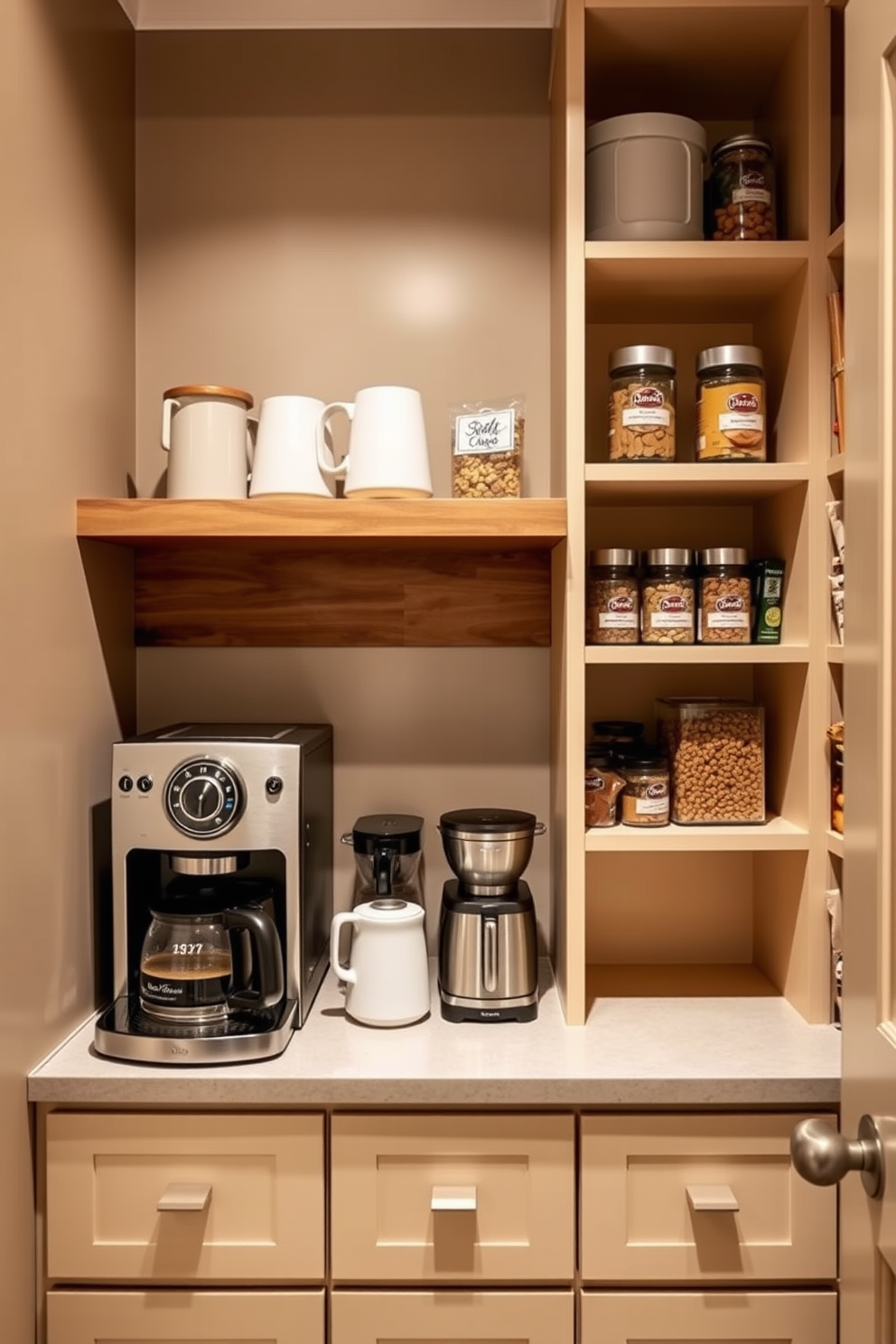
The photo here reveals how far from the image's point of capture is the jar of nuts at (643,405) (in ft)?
4.85

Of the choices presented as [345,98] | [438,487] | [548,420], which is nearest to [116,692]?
[438,487]

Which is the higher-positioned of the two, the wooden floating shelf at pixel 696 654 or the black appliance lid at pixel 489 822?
the wooden floating shelf at pixel 696 654

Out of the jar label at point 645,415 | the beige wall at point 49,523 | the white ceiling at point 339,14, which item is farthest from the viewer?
the white ceiling at point 339,14

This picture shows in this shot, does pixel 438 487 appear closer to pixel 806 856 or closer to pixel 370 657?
pixel 370 657

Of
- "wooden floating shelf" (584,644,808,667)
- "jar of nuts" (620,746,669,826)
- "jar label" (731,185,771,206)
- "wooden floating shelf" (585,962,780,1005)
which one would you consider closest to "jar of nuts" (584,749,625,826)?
"jar of nuts" (620,746,669,826)

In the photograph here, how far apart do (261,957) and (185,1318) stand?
457 mm

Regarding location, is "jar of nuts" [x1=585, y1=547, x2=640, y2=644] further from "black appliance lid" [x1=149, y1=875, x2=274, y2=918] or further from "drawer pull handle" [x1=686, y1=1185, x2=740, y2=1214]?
"drawer pull handle" [x1=686, y1=1185, x2=740, y2=1214]

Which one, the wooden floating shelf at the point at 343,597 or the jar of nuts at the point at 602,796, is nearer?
the jar of nuts at the point at 602,796

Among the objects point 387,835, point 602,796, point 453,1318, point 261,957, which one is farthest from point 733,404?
point 453,1318

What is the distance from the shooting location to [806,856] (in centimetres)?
150

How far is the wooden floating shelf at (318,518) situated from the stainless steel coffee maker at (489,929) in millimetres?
448

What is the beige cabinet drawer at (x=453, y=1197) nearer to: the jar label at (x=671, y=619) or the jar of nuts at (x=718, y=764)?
the jar of nuts at (x=718, y=764)

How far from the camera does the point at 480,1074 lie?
130 centimetres

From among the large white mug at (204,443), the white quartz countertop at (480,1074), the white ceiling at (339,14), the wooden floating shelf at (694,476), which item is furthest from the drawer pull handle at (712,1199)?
the white ceiling at (339,14)
